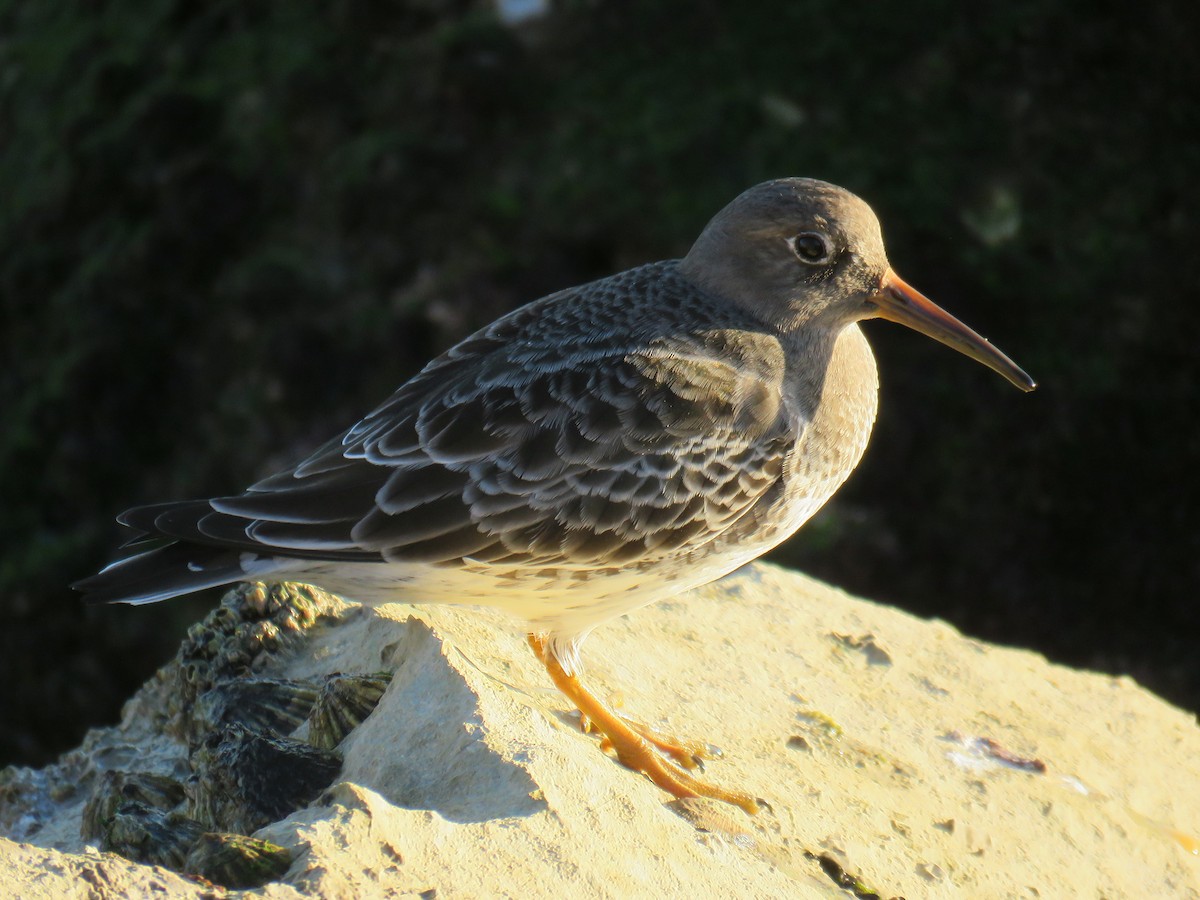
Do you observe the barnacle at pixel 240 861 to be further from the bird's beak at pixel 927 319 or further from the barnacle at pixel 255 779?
the bird's beak at pixel 927 319

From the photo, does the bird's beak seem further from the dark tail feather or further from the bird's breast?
the dark tail feather

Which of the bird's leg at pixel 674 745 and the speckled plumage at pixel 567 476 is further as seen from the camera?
the bird's leg at pixel 674 745

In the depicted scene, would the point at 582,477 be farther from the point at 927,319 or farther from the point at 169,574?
the point at 927,319

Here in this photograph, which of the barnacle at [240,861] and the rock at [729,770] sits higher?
the barnacle at [240,861]

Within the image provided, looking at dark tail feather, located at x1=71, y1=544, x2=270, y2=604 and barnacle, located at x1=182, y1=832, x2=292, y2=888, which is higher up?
dark tail feather, located at x1=71, y1=544, x2=270, y2=604

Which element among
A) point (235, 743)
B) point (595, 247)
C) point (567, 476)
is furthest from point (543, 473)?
point (595, 247)

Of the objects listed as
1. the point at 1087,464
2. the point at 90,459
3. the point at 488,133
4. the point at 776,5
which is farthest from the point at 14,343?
the point at 1087,464

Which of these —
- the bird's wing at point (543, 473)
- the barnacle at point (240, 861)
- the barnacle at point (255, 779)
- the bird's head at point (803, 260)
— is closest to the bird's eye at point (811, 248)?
the bird's head at point (803, 260)

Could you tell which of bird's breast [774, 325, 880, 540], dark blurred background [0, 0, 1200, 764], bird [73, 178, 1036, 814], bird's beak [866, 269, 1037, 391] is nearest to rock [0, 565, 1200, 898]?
bird [73, 178, 1036, 814]
